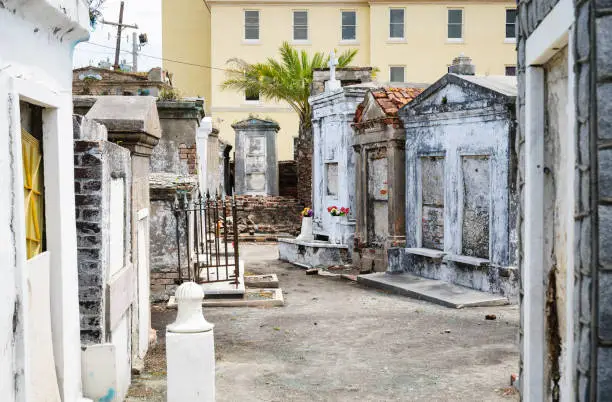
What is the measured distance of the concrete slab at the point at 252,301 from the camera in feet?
35.3

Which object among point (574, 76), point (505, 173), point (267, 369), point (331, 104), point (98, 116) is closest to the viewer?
point (574, 76)

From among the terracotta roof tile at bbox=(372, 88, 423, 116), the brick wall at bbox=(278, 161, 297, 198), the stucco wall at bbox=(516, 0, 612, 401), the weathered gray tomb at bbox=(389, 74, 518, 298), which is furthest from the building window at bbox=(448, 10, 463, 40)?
the stucco wall at bbox=(516, 0, 612, 401)

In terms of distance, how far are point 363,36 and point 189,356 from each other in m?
33.0

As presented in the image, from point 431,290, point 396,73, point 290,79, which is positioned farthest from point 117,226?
point 396,73

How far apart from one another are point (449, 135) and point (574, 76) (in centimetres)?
950

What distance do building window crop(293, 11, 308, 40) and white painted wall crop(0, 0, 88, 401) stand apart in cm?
3277

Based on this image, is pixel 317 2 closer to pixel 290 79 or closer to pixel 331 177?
pixel 290 79

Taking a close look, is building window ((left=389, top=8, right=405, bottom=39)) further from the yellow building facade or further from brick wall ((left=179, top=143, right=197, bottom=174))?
brick wall ((left=179, top=143, right=197, bottom=174))

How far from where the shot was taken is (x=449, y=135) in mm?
12367

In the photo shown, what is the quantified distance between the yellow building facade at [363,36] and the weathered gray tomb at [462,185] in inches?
914

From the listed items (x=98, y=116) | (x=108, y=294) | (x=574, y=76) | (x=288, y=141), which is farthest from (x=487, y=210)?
(x=288, y=141)

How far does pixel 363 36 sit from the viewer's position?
121ft

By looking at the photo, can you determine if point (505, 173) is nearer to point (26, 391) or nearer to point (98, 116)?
point (98, 116)

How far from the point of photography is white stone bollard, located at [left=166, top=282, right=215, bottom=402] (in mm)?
5188
